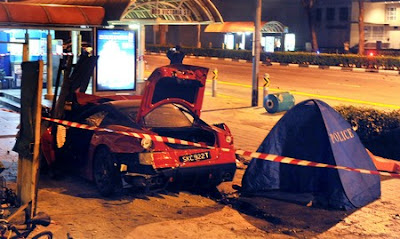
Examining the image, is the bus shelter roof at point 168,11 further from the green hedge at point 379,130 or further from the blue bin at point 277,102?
the green hedge at point 379,130

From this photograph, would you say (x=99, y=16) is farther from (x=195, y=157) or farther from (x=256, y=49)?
(x=195, y=157)

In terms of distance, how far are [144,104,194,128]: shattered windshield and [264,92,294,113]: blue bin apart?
316 inches

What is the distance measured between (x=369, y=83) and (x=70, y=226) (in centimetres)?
2293

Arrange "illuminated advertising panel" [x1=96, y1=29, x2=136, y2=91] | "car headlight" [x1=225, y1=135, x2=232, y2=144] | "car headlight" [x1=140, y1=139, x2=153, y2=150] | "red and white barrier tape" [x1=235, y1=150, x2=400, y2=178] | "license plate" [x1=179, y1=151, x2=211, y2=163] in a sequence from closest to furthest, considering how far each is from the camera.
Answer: "red and white barrier tape" [x1=235, y1=150, x2=400, y2=178], "car headlight" [x1=140, y1=139, x2=153, y2=150], "license plate" [x1=179, y1=151, x2=211, y2=163], "car headlight" [x1=225, y1=135, x2=232, y2=144], "illuminated advertising panel" [x1=96, y1=29, x2=136, y2=91]

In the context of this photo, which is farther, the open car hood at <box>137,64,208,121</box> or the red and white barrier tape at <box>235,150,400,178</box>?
the open car hood at <box>137,64,208,121</box>

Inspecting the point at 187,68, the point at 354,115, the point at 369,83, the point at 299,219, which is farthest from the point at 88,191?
the point at 369,83

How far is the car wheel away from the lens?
26.8ft

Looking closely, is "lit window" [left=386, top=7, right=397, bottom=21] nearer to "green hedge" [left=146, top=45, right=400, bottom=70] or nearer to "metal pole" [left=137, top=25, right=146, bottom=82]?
"green hedge" [left=146, top=45, right=400, bottom=70]

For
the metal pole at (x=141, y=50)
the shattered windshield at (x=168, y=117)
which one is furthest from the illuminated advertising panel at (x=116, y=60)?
the shattered windshield at (x=168, y=117)

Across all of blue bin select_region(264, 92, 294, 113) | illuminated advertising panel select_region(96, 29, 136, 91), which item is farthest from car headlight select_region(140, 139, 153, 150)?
illuminated advertising panel select_region(96, 29, 136, 91)

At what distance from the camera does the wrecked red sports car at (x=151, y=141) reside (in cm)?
791

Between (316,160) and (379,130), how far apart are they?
3.42m

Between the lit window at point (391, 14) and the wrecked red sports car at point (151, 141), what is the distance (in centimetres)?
4622

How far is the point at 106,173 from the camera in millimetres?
8258
